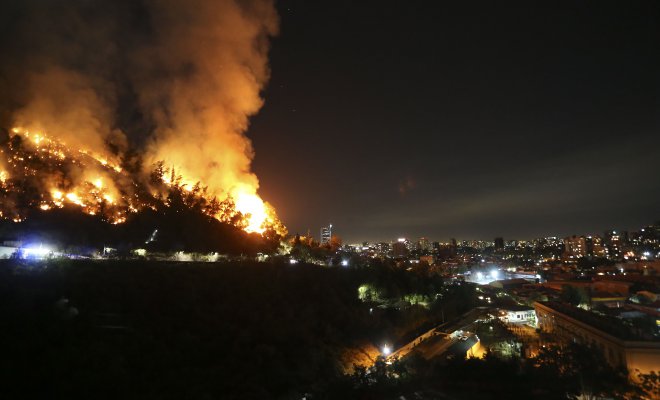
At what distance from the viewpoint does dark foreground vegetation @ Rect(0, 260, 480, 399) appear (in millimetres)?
10109

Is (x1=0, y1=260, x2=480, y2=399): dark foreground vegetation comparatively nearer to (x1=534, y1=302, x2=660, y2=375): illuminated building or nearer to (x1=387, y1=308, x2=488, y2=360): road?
(x1=387, y1=308, x2=488, y2=360): road

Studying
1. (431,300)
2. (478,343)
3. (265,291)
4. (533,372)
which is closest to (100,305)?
(265,291)

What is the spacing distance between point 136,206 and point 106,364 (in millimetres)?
19062

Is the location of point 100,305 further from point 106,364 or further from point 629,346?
point 629,346

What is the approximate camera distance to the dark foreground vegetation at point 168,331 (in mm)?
10109

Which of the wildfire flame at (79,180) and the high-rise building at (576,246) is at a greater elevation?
the wildfire flame at (79,180)

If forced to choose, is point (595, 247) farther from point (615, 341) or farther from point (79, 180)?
point (79, 180)

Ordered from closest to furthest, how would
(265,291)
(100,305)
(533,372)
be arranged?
(533,372), (100,305), (265,291)

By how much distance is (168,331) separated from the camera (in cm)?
1318

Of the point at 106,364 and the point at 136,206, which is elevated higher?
the point at 136,206

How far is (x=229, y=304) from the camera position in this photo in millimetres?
16438

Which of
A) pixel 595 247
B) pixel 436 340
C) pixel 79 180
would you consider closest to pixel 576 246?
pixel 595 247

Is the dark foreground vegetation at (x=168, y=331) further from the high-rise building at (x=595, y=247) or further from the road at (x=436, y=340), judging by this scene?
the high-rise building at (x=595, y=247)

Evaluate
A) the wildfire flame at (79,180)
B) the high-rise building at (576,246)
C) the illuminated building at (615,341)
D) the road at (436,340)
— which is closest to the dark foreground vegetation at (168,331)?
the road at (436,340)
